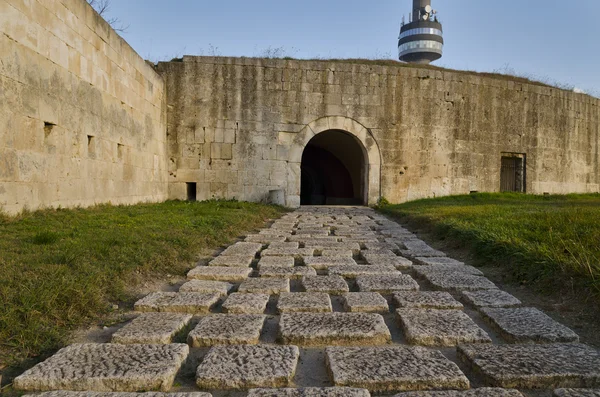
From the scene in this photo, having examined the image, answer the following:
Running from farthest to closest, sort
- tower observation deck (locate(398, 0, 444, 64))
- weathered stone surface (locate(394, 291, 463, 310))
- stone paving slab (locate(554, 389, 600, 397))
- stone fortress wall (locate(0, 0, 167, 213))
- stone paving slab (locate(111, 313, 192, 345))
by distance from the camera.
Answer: tower observation deck (locate(398, 0, 444, 64)) < stone fortress wall (locate(0, 0, 167, 213)) < weathered stone surface (locate(394, 291, 463, 310)) < stone paving slab (locate(111, 313, 192, 345)) < stone paving slab (locate(554, 389, 600, 397))

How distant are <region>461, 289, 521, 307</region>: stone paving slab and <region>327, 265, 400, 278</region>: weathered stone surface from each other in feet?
2.55

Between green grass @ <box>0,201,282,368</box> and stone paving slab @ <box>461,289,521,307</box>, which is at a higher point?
green grass @ <box>0,201,282,368</box>

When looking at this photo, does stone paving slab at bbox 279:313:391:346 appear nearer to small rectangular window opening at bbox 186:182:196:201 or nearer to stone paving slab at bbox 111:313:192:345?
stone paving slab at bbox 111:313:192:345

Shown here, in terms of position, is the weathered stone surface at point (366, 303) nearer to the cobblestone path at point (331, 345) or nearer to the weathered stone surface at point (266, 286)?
the cobblestone path at point (331, 345)

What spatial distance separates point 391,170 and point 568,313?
31.9ft

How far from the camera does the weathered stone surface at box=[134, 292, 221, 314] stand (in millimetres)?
2807

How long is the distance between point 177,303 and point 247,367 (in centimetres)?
110

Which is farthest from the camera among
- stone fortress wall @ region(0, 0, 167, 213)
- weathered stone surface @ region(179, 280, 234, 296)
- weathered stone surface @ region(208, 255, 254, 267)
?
stone fortress wall @ region(0, 0, 167, 213)

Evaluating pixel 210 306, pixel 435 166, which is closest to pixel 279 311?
pixel 210 306

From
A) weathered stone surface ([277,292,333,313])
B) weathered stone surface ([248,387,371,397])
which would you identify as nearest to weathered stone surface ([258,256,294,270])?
weathered stone surface ([277,292,333,313])

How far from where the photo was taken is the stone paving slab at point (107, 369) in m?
1.75

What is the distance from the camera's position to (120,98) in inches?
→ 335

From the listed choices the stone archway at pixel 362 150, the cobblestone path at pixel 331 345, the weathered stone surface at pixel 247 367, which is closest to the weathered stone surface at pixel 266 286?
the cobblestone path at pixel 331 345

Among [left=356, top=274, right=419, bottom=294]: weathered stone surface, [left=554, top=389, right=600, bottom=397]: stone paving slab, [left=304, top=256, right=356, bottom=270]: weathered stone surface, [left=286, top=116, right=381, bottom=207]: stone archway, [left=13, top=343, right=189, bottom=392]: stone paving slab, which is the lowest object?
[left=554, top=389, right=600, bottom=397]: stone paving slab
